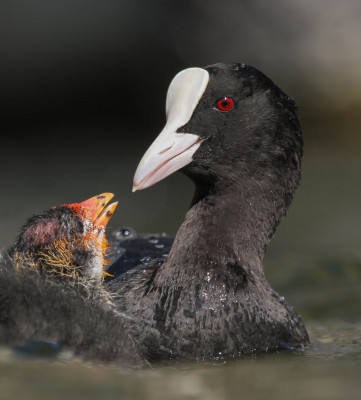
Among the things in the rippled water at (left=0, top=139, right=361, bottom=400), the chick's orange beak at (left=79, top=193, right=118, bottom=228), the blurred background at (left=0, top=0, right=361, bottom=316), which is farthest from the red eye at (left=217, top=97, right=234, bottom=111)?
the blurred background at (left=0, top=0, right=361, bottom=316)

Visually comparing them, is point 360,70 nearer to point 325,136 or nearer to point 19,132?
point 325,136

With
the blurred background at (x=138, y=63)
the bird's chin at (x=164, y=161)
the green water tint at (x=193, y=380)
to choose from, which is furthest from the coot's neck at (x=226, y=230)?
the blurred background at (x=138, y=63)

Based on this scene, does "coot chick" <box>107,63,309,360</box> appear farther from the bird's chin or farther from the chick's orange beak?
the chick's orange beak

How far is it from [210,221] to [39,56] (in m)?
4.79

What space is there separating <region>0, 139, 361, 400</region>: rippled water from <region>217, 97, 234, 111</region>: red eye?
1112 mm

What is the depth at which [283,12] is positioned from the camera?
851 centimetres

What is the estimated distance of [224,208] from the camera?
432cm

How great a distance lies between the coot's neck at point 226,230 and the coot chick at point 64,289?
36 centimetres

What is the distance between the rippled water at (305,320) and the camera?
3588mm

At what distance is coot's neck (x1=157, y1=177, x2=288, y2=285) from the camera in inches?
167

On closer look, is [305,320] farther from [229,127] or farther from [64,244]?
[64,244]

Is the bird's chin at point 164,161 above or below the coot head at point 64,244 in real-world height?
above

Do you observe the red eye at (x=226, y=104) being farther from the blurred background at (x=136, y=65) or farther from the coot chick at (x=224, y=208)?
the blurred background at (x=136, y=65)

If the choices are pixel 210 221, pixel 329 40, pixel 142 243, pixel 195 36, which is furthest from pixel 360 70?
pixel 210 221
